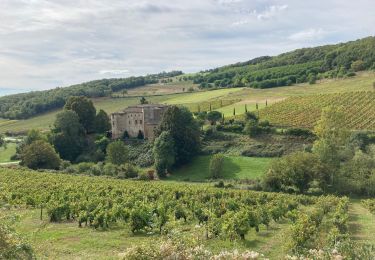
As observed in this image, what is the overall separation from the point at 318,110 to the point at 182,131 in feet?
81.9

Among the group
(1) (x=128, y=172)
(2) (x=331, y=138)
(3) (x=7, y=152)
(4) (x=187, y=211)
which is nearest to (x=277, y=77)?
(2) (x=331, y=138)

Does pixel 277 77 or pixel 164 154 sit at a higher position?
pixel 277 77

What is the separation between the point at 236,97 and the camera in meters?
101

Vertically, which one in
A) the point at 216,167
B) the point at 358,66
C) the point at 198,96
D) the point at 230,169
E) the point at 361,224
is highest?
the point at 358,66

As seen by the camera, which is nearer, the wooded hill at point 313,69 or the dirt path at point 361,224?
the dirt path at point 361,224

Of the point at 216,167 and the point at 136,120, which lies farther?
the point at 136,120

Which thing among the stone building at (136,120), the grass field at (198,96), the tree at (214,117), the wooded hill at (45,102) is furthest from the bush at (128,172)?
the wooded hill at (45,102)

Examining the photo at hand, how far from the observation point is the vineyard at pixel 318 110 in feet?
222

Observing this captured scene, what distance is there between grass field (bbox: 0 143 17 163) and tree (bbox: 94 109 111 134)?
15716 mm

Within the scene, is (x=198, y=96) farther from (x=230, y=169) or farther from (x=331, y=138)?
(x=331, y=138)

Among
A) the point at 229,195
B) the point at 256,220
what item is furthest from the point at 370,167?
the point at 256,220

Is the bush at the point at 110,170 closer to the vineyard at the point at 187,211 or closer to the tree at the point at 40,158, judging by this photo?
the tree at the point at 40,158

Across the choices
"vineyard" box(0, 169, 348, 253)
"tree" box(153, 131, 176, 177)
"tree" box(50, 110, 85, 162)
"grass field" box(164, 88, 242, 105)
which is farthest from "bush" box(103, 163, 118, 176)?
"grass field" box(164, 88, 242, 105)

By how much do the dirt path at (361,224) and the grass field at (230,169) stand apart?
16.8 meters
